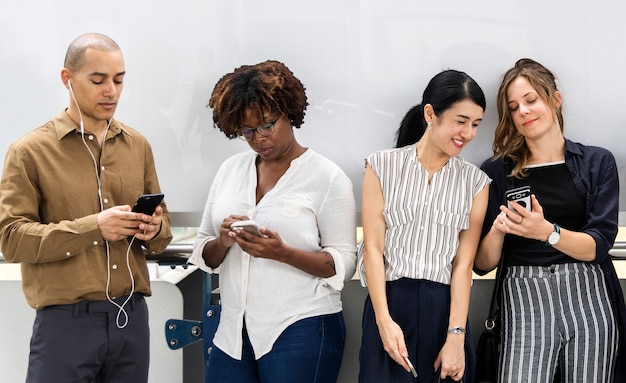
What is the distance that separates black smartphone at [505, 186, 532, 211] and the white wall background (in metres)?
0.56

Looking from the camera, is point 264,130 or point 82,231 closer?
point 82,231

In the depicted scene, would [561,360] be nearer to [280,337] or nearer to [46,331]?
[280,337]

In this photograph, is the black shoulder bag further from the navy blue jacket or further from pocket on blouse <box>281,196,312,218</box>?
pocket on blouse <box>281,196,312,218</box>

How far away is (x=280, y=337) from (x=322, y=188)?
21.4 inches

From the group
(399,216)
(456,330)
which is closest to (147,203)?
(399,216)

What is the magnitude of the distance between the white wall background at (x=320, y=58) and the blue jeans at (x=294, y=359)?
0.77m

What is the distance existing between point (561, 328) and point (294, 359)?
925 millimetres

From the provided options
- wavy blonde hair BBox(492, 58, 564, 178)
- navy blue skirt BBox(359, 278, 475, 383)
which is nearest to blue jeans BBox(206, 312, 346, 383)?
navy blue skirt BBox(359, 278, 475, 383)

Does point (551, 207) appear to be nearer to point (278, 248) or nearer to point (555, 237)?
point (555, 237)

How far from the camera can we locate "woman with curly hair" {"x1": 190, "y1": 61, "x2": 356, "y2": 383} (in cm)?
244

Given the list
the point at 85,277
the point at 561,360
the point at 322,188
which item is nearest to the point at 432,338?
the point at 561,360

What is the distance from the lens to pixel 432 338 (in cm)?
239

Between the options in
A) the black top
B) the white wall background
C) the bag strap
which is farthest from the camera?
the white wall background

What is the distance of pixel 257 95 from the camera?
2.51 m
